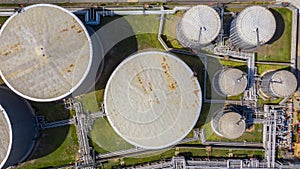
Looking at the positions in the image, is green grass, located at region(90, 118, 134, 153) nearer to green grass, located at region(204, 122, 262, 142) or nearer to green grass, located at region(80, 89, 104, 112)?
green grass, located at region(80, 89, 104, 112)

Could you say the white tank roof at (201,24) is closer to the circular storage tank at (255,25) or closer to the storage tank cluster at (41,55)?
the circular storage tank at (255,25)

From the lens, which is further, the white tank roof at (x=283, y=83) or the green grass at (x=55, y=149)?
the green grass at (x=55, y=149)

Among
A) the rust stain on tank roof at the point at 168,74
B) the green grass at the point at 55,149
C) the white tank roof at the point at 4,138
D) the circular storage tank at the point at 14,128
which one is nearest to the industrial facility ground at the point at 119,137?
the green grass at the point at 55,149

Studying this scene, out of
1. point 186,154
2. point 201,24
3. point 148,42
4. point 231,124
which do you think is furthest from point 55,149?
point 201,24

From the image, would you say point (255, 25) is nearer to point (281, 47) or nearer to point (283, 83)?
point (281, 47)

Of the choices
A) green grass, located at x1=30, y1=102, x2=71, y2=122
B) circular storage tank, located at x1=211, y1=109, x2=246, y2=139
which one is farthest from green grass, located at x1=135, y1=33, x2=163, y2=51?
green grass, located at x1=30, y1=102, x2=71, y2=122

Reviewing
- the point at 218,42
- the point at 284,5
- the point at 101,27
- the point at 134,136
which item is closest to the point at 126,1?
the point at 101,27

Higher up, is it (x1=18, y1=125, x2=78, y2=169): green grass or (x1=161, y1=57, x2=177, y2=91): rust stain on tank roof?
(x1=161, y1=57, x2=177, y2=91): rust stain on tank roof
